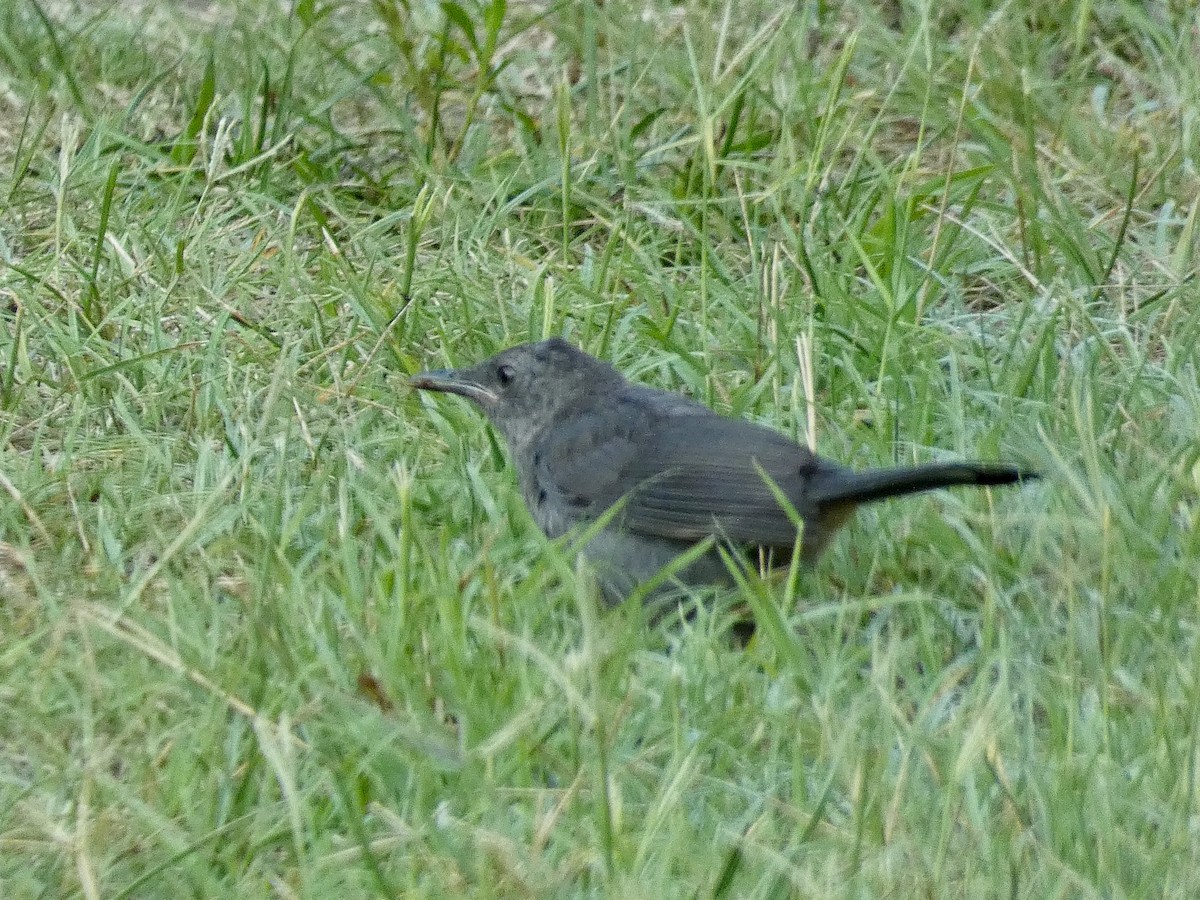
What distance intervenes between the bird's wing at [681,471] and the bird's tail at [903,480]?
0.05 m

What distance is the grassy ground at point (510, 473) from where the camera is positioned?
117 inches

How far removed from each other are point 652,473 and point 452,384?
26.8 inches

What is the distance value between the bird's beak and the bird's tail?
973 mm

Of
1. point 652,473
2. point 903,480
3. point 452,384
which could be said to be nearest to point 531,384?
point 452,384

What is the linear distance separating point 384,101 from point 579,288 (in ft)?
3.67

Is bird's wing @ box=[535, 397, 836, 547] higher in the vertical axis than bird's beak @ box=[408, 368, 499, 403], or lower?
lower

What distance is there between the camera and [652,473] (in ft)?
13.8

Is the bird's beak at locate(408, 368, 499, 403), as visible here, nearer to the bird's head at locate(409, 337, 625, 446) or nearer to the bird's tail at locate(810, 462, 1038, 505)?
the bird's head at locate(409, 337, 625, 446)

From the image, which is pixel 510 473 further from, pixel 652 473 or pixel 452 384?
pixel 652 473

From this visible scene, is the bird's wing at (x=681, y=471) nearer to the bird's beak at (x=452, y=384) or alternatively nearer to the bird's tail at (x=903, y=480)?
the bird's tail at (x=903, y=480)

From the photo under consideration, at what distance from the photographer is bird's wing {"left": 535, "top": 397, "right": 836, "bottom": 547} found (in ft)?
13.1

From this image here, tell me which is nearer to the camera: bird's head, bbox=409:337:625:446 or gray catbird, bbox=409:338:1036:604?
gray catbird, bbox=409:338:1036:604

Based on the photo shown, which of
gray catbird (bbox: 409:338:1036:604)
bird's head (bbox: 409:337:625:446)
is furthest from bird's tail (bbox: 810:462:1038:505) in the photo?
bird's head (bbox: 409:337:625:446)

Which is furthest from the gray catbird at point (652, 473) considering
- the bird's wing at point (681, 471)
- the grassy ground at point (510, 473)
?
the grassy ground at point (510, 473)
